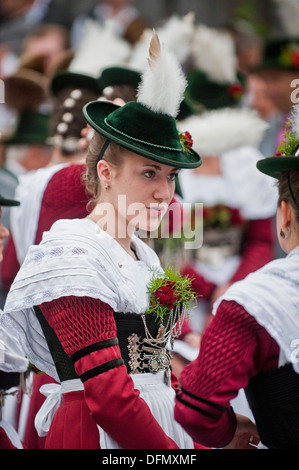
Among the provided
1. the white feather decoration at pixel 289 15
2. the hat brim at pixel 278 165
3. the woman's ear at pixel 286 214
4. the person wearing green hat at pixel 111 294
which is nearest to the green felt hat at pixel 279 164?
the hat brim at pixel 278 165

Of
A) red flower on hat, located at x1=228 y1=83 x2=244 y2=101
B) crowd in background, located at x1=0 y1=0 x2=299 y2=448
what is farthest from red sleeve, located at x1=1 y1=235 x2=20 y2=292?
red flower on hat, located at x1=228 y1=83 x2=244 y2=101

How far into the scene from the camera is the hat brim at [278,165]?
2.22 m

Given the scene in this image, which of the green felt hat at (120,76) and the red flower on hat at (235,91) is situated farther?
the red flower on hat at (235,91)

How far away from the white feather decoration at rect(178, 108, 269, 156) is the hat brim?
1.74 metres

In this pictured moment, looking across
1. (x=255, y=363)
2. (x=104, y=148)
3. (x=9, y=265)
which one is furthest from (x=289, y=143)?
(x=9, y=265)

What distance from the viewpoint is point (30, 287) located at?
2146mm

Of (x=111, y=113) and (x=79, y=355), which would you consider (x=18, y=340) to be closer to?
(x=79, y=355)

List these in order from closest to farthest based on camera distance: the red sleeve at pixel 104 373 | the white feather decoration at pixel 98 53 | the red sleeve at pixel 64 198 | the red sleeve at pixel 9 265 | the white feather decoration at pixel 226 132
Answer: the red sleeve at pixel 104 373 → the red sleeve at pixel 64 198 → the red sleeve at pixel 9 265 → the white feather decoration at pixel 226 132 → the white feather decoration at pixel 98 53

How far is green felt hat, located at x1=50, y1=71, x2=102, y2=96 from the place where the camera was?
344 centimetres

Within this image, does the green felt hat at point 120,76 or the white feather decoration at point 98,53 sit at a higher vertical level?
the white feather decoration at point 98,53

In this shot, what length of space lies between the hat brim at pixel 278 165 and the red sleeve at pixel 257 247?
2.10m

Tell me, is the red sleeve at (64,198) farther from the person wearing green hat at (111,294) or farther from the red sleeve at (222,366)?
the red sleeve at (222,366)

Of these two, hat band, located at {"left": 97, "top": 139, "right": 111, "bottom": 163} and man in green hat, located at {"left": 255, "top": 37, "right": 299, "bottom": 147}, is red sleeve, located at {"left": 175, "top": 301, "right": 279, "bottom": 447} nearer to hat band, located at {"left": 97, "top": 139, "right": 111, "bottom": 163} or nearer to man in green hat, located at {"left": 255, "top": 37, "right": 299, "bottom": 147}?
hat band, located at {"left": 97, "top": 139, "right": 111, "bottom": 163}

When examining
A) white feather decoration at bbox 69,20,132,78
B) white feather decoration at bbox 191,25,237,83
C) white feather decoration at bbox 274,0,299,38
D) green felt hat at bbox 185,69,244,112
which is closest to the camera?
white feather decoration at bbox 69,20,132,78
